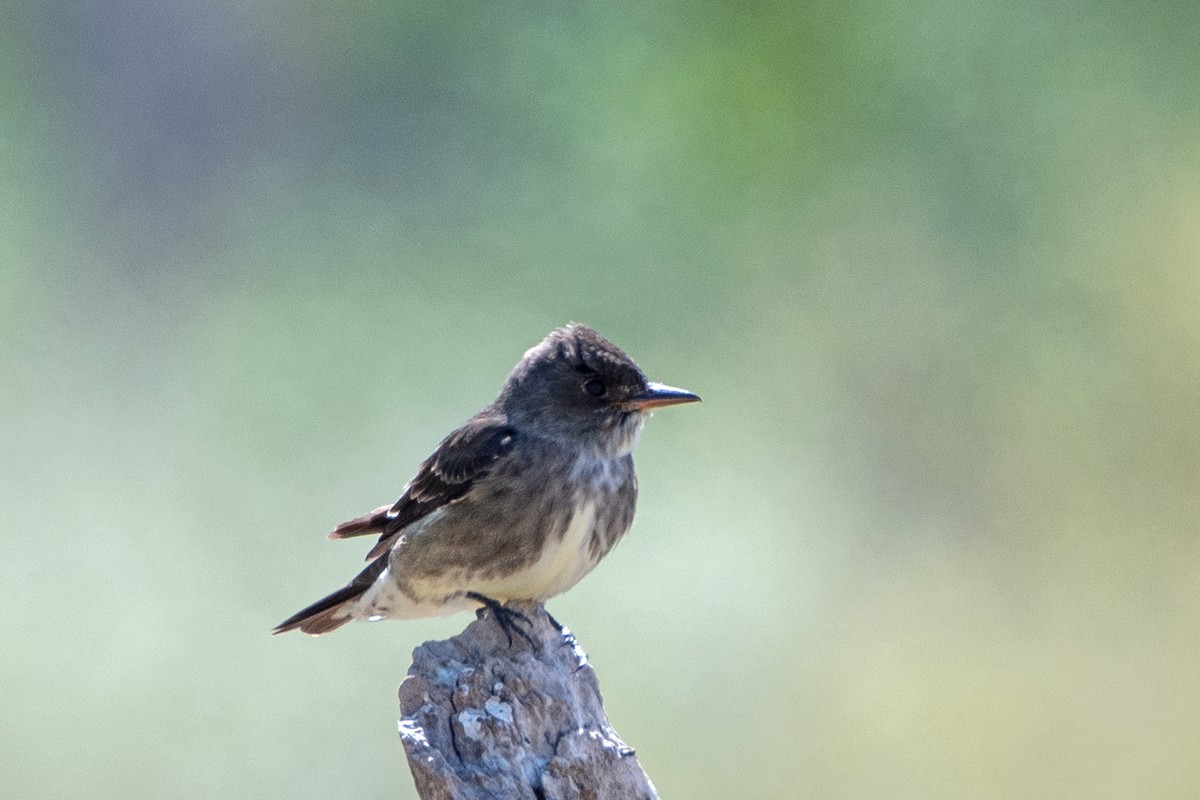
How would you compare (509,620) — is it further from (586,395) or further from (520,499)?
(586,395)

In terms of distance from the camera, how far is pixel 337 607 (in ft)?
15.2

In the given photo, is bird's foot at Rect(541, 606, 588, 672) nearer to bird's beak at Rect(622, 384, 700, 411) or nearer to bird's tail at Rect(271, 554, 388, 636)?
bird's beak at Rect(622, 384, 700, 411)

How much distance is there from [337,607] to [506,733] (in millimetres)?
1648

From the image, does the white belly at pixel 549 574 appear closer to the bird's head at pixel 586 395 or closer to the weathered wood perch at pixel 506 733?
→ the bird's head at pixel 586 395

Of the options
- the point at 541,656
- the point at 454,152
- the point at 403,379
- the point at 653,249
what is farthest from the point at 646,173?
the point at 541,656

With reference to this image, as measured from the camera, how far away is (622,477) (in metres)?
4.39

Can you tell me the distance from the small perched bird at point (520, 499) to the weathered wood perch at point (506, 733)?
2.46ft

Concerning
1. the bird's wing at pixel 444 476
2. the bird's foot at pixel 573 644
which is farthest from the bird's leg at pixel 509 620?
the bird's wing at pixel 444 476

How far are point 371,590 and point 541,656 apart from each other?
4.07ft

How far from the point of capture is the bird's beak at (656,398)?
4328 mm

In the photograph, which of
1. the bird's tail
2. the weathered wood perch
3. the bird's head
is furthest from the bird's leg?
the bird's tail

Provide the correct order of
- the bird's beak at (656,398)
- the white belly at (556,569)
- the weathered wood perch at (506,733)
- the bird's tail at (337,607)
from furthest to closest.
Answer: the bird's tail at (337,607) < the bird's beak at (656,398) < the white belly at (556,569) < the weathered wood perch at (506,733)

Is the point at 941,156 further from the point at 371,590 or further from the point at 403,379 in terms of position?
the point at 371,590

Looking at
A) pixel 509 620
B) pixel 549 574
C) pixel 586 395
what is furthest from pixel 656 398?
pixel 509 620
